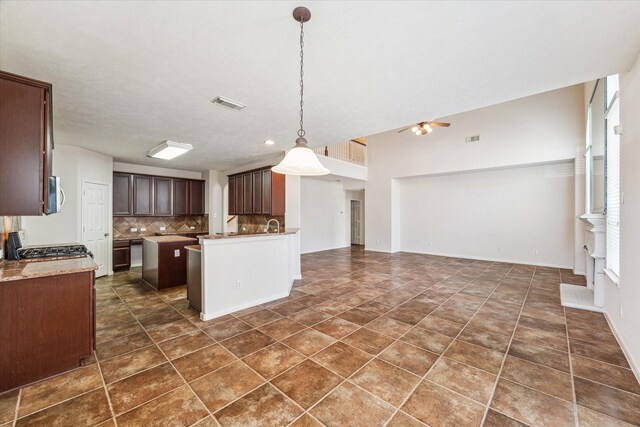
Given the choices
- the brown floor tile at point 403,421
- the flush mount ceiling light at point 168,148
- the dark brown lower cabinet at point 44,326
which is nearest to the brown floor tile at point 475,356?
the brown floor tile at point 403,421

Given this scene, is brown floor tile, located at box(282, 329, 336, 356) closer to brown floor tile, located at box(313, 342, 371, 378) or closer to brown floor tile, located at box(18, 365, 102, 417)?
brown floor tile, located at box(313, 342, 371, 378)

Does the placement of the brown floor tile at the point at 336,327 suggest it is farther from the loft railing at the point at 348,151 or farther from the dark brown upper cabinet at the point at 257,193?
the loft railing at the point at 348,151

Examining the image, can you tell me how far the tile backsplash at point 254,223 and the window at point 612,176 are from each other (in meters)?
5.01

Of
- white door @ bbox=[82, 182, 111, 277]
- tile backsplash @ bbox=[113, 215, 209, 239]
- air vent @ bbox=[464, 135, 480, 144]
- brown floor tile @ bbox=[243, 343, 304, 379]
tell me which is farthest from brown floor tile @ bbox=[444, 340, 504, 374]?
tile backsplash @ bbox=[113, 215, 209, 239]

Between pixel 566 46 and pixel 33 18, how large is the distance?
153 inches

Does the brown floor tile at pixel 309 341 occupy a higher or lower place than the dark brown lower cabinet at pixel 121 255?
lower

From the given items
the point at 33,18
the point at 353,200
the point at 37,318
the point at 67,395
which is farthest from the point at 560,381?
the point at 353,200

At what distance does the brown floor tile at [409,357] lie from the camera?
2.29 meters

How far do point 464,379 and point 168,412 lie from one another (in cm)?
220

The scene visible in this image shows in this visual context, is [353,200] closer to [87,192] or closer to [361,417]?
[87,192]

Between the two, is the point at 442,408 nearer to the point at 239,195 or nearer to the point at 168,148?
the point at 168,148

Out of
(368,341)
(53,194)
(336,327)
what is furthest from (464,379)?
(53,194)

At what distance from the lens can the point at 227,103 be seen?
10.5 ft

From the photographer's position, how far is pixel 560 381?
211cm
